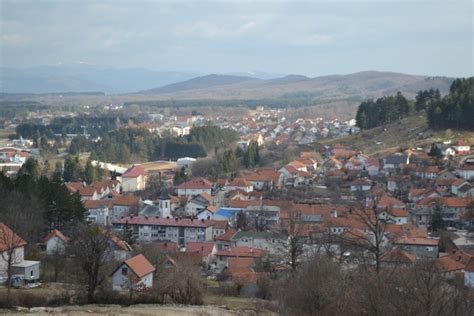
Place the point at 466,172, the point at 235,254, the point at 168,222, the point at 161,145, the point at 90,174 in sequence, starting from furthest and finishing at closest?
1. the point at 161,145
2. the point at 90,174
3. the point at 466,172
4. the point at 168,222
5. the point at 235,254

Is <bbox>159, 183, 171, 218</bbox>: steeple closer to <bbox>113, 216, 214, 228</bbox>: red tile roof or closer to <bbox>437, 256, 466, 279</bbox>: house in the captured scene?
<bbox>113, 216, 214, 228</bbox>: red tile roof

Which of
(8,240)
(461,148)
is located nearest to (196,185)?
(461,148)

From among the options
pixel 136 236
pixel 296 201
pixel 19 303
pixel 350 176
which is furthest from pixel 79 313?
pixel 350 176

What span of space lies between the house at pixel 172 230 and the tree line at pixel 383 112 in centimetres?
2847

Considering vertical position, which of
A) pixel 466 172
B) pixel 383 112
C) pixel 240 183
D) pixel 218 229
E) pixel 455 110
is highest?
pixel 455 110

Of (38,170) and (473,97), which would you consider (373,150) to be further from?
(38,170)

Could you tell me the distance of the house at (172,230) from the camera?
105 feet

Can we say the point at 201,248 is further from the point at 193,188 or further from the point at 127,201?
the point at 193,188

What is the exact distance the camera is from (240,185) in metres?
41.3

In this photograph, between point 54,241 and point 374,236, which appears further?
point 54,241

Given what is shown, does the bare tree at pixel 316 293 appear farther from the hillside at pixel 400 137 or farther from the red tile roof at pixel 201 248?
the hillside at pixel 400 137

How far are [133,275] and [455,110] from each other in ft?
112

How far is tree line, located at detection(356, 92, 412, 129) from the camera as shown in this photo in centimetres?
5722

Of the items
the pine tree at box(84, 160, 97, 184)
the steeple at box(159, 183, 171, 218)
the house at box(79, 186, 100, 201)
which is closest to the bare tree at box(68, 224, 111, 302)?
the steeple at box(159, 183, 171, 218)
